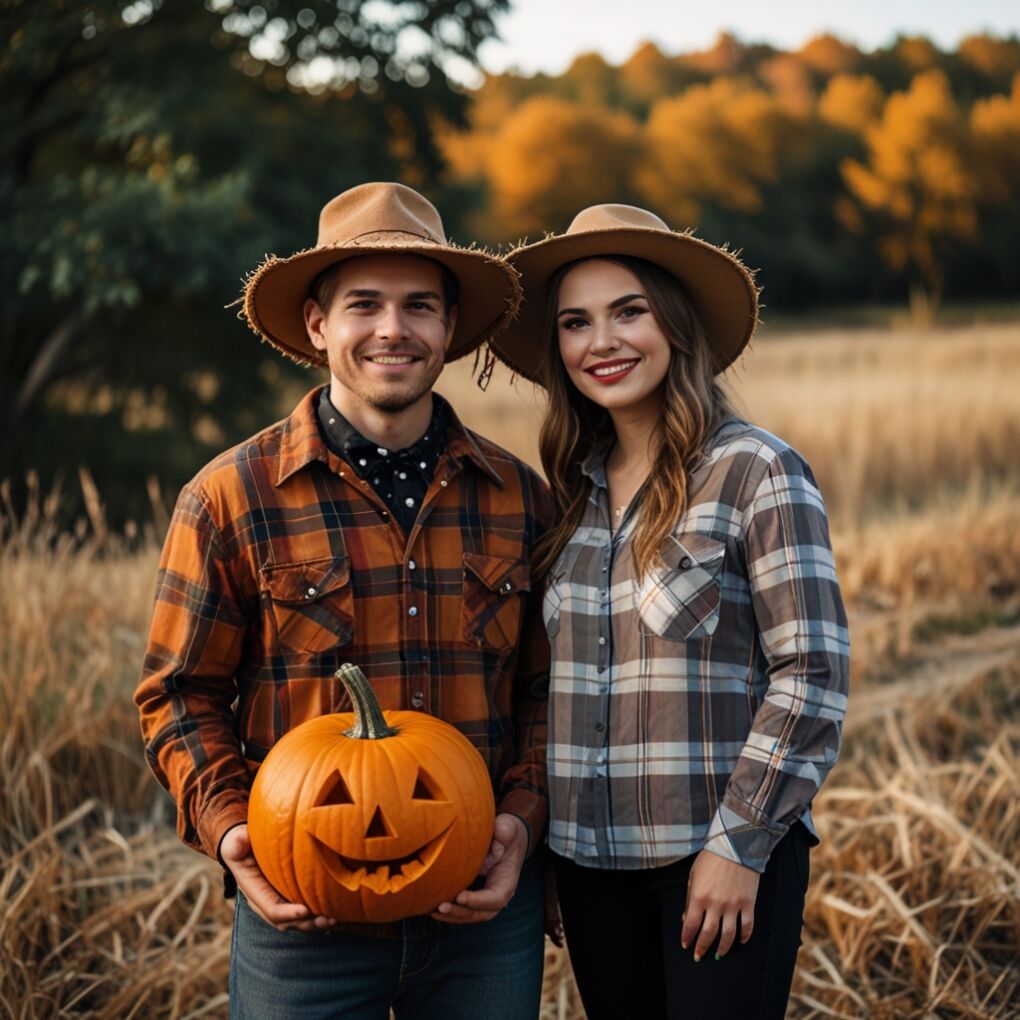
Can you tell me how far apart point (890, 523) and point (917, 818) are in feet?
15.4

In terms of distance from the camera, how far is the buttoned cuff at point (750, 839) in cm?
199

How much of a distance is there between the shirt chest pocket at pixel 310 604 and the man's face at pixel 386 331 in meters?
0.39

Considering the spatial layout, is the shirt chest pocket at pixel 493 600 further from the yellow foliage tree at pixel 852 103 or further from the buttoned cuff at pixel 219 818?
the yellow foliage tree at pixel 852 103

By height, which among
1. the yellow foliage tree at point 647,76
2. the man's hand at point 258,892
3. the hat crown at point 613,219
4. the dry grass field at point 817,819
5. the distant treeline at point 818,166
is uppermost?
the yellow foliage tree at point 647,76

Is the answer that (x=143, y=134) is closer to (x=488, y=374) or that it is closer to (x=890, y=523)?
(x=890, y=523)

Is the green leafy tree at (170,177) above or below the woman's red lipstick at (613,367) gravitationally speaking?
above

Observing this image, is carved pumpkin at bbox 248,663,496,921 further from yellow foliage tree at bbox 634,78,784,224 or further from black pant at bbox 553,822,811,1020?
yellow foliage tree at bbox 634,78,784,224

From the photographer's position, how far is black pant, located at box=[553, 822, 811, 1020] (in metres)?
2.05

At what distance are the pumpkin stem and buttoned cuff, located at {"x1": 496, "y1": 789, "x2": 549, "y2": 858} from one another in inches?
14.5

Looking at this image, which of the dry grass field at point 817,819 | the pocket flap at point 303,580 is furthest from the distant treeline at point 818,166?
the pocket flap at point 303,580

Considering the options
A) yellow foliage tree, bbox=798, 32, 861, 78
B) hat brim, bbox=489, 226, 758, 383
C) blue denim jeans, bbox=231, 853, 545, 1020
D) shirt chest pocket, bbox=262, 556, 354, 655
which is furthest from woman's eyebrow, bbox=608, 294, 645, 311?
yellow foliage tree, bbox=798, 32, 861, 78

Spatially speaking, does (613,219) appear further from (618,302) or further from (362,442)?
(362,442)

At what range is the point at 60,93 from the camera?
1255cm

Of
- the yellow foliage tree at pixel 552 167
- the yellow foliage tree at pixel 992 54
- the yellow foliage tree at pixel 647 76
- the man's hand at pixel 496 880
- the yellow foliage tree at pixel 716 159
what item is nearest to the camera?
the man's hand at pixel 496 880
